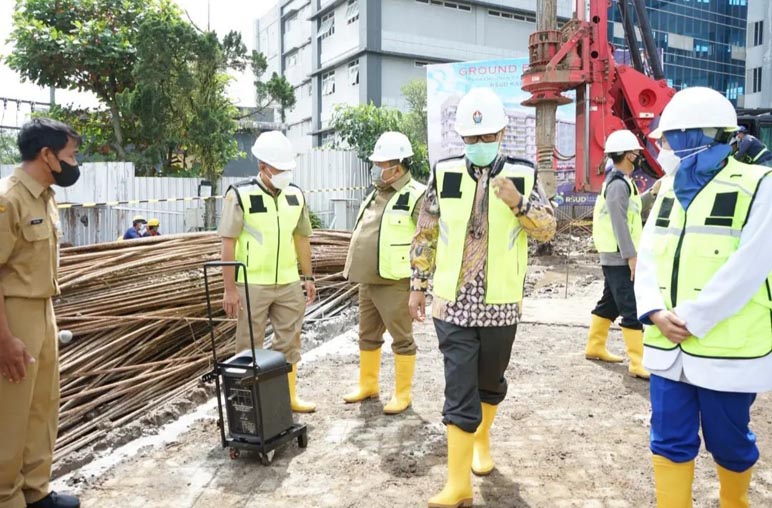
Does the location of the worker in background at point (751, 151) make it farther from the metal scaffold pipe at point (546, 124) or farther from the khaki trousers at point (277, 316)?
the metal scaffold pipe at point (546, 124)

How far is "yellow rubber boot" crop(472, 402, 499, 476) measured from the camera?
3.64m

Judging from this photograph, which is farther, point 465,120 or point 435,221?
point 435,221

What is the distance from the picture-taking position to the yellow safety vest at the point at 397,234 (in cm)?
473

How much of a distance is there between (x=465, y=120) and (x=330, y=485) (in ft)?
6.64

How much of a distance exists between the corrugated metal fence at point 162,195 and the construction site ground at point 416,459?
7105 mm

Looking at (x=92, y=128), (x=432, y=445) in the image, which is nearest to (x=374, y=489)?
(x=432, y=445)

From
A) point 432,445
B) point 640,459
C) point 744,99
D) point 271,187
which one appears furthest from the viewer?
point 744,99

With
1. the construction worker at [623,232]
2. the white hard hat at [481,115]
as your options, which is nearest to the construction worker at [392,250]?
the white hard hat at [481,115]

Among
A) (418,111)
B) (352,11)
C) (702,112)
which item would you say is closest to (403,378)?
(702,112)

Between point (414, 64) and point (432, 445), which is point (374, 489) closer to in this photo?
point (432, 445)

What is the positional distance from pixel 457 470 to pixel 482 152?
60.8 inches

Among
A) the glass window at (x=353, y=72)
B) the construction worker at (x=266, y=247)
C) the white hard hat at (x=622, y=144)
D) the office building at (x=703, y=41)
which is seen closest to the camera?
the construction worker at (x=266, y=247)

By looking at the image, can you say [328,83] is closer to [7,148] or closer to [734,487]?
[7,148]

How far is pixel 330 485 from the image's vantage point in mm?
3561
